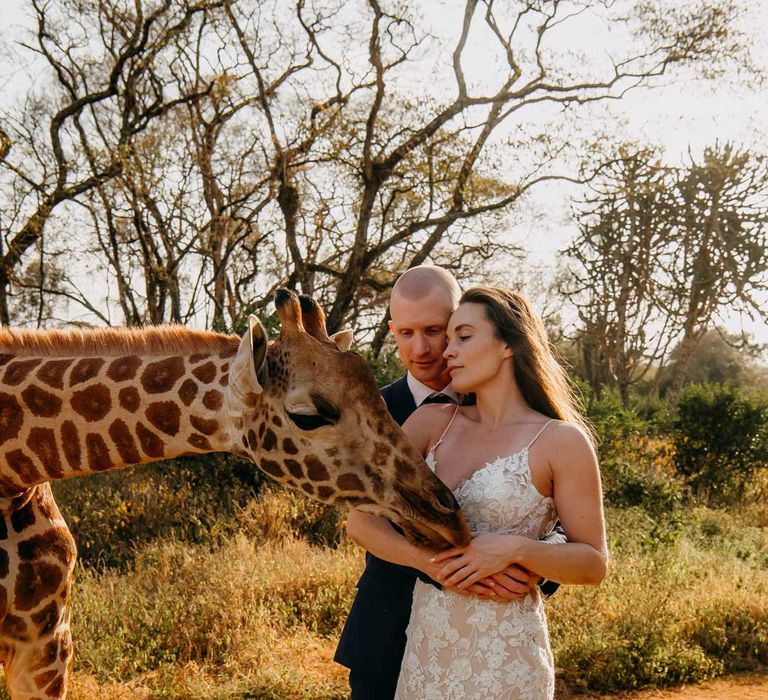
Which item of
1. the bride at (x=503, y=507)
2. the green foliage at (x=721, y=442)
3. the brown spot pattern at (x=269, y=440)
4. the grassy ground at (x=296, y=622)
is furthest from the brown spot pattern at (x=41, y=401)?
the green foliage at (x=721, y=442)

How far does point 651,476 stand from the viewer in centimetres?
1047

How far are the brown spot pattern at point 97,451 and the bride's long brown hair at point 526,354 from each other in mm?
1593

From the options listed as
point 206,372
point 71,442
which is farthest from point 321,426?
point 71,442

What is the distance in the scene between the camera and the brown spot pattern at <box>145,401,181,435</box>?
297cm

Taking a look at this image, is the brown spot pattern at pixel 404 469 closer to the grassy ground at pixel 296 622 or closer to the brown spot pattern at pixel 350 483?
the brown spot pattern at pixel 350 483

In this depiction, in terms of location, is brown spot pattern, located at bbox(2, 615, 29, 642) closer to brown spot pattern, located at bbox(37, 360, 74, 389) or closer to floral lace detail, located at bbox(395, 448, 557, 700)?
brown spot pattern, located at bbox(37, 360, 74, 389)

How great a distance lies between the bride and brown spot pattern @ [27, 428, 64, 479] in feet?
4.99

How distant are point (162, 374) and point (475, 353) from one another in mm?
1303

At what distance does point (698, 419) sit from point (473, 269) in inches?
285

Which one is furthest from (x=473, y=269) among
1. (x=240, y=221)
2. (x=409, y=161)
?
(x=240, y=221)

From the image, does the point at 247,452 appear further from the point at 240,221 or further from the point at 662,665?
the point at 240,221

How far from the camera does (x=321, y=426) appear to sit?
2.74 metres

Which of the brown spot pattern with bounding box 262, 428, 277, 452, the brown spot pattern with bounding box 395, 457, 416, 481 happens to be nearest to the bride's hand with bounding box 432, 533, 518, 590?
the brown spot pattern with bounding box 395, 457, 416, 481

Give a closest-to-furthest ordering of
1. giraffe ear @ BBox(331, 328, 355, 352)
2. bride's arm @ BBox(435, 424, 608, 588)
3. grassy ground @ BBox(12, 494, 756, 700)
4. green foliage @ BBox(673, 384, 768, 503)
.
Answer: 1. bride's arm @ BBox(435, 424, 608, 588)
2. giraffe ear @ BBox(331, 328, 355, 352)
3. grassy ground @ BBox(12, 494, 756, 700)
4. green foliage @ BBox(673, 384, 768, 503)
